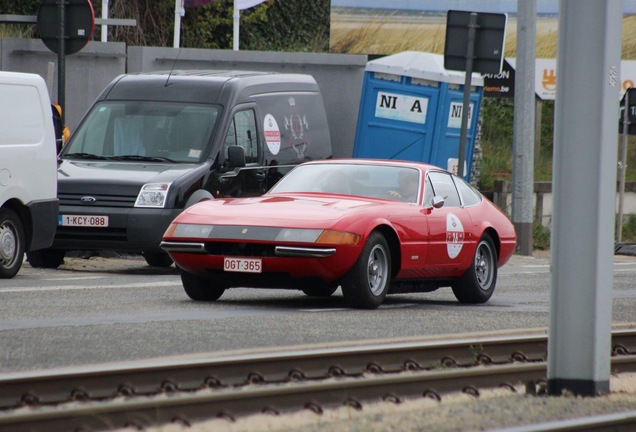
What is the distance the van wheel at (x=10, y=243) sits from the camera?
539 inches

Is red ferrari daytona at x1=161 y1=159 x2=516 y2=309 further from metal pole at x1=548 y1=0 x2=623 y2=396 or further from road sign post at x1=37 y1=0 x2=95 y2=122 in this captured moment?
road sign post at x1=37 y1=0 x2=95 y2=122

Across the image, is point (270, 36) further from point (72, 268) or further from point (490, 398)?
point (490, 398)

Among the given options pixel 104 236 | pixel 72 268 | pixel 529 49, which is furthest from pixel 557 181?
pixel 529 49

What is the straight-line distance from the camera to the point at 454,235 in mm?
12836

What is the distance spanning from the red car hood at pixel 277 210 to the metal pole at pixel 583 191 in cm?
391

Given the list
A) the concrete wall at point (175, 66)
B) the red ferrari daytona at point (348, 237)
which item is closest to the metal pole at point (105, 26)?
the concrete wall at point (175, 66)

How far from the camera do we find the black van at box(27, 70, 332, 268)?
15211 millimetres

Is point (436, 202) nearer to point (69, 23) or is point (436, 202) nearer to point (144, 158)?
point (144, 158)

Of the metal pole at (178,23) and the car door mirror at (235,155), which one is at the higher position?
the metal pole at (178,23)

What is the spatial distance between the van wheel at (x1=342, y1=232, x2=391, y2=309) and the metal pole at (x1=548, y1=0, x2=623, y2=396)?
3911 millimetres

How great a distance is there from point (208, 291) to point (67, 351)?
3716 mm

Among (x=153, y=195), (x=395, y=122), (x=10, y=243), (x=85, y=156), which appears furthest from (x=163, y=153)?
(x=395, y=122)

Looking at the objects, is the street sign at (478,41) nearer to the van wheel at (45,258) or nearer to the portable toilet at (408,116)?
the portable toilet at (408,116)

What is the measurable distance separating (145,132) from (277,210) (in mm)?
5289
